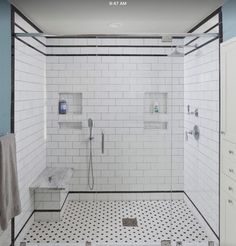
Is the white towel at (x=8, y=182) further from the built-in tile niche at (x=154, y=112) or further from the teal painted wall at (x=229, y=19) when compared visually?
the teal painted wall at (x=229, y=19)

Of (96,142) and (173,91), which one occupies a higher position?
(173,91)

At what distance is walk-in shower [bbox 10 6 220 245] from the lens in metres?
3.69

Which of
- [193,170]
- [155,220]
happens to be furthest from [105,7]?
[155,220]

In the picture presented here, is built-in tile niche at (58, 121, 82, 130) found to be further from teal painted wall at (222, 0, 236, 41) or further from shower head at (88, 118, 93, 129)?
teal painted wall at (222, 0, 236, 41)

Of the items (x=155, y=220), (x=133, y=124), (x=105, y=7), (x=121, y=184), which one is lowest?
(x=155, y=220)

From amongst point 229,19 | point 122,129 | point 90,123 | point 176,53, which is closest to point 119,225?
point 122,129

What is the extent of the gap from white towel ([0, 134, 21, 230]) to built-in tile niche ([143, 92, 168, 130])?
2.01 meters

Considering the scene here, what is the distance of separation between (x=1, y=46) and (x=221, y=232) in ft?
9.27

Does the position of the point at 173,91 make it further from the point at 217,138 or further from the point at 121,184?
the point at 121,184

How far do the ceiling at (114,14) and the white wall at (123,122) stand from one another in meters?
0.37

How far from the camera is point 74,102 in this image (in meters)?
4.02

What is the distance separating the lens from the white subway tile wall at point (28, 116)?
10.3ft

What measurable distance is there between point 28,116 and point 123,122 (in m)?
1.36

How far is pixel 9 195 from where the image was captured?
2.68 meters
